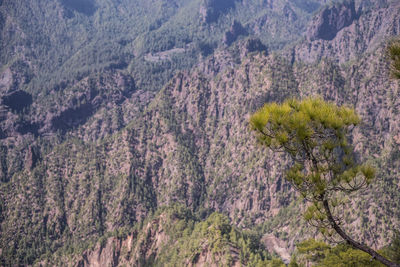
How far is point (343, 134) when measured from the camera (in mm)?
21656

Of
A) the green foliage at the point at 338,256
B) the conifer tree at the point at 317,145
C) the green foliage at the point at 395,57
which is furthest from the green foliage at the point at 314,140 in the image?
the green foliage at the point at 338,256

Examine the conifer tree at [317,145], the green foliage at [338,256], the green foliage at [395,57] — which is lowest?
the green foliage at [338,256]

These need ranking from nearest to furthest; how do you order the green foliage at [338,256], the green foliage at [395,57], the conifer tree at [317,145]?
the green foliage at [395,57] < the conifer tree at [317,145] < the green foliage at [338,256]

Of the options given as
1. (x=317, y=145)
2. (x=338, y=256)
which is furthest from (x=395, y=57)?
(x=338, y=256)

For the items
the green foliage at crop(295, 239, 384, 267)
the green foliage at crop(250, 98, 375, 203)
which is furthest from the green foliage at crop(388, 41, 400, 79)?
the green foliage at crop(295, 239, 384, 267)

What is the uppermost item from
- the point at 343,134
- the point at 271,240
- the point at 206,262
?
the point at 343,134

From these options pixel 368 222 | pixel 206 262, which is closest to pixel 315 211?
pixel 206 262

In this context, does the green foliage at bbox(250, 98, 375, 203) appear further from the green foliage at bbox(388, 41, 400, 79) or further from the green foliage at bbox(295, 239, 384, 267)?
the green foliage at bbox(295, 239, 384, 267)

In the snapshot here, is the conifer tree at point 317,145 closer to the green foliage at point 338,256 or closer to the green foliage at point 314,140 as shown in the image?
the green foliage at point 314,140

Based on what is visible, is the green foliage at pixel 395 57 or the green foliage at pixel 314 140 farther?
the green foliage at pixel 314 140

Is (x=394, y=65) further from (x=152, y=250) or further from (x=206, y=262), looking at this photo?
(x=152, y=250)

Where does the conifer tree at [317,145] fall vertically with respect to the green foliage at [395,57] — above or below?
below

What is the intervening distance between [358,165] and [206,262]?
86.4 meters

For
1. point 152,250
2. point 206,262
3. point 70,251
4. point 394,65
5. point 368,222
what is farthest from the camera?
point 70,251
